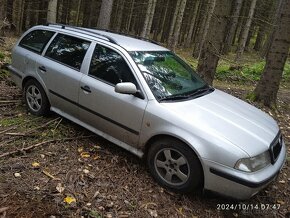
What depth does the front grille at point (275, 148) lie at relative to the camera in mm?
4234

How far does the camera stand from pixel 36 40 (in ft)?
20.3

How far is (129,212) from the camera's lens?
397 cm

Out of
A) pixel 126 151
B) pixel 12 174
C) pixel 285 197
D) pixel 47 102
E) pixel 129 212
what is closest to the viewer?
pixel 129 212

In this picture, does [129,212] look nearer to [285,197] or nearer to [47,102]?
[285,197]

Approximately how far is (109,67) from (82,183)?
5.72 feet

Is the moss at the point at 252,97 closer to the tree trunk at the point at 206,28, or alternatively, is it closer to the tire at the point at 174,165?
the tire at the point at 174,165

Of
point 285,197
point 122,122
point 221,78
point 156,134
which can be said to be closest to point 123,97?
point 122,122

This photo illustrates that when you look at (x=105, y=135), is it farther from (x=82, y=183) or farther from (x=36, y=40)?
(x=36, y=40)

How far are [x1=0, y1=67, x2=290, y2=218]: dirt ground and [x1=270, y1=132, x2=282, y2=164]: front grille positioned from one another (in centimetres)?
71

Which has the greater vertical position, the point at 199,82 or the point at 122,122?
the point at 199,82

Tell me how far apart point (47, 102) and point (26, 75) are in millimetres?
677

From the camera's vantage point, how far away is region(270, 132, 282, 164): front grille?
13.9 feet

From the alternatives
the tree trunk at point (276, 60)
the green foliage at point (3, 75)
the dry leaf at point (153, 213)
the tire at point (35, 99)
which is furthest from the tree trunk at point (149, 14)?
the dry leaf at point (153, 213)

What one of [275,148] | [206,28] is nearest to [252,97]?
[275,148]
